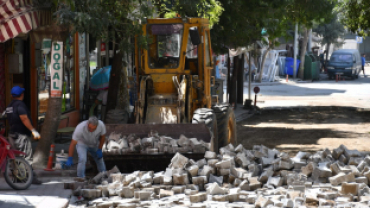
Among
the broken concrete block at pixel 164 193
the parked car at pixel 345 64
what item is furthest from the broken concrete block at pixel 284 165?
the parked car at pixel 345 64

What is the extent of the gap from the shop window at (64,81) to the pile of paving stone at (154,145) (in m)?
4.60

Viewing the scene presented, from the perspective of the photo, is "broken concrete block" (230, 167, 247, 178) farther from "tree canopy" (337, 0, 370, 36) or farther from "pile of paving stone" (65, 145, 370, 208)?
"tree canopy" (337, 0, 370, 36)

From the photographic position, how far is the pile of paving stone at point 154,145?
10781 mm

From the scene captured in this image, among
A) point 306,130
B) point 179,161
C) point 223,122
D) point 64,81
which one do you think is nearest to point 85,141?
point 179,161

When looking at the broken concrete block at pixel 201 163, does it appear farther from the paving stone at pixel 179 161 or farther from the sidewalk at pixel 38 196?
the sidewalk at pixel 38 196

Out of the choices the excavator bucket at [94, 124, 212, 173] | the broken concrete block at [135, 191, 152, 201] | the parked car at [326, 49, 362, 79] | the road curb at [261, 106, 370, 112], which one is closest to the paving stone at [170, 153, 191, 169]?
the excavator bucket at [94, 124, 212, 173]

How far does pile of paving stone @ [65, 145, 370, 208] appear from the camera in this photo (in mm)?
8938

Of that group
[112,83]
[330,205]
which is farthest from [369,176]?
[112,83]

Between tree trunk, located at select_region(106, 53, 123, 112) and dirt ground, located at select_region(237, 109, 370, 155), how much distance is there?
148 inches

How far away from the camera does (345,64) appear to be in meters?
47.6

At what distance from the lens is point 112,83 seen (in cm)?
1641

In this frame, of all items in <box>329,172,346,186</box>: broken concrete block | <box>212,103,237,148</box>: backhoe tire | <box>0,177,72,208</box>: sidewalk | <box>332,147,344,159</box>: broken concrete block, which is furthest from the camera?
<box>212,103,237,148</box>: backhoe tire

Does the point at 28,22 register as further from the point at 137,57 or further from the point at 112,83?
the point at 112,83

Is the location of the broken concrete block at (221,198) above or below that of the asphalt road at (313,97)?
above
